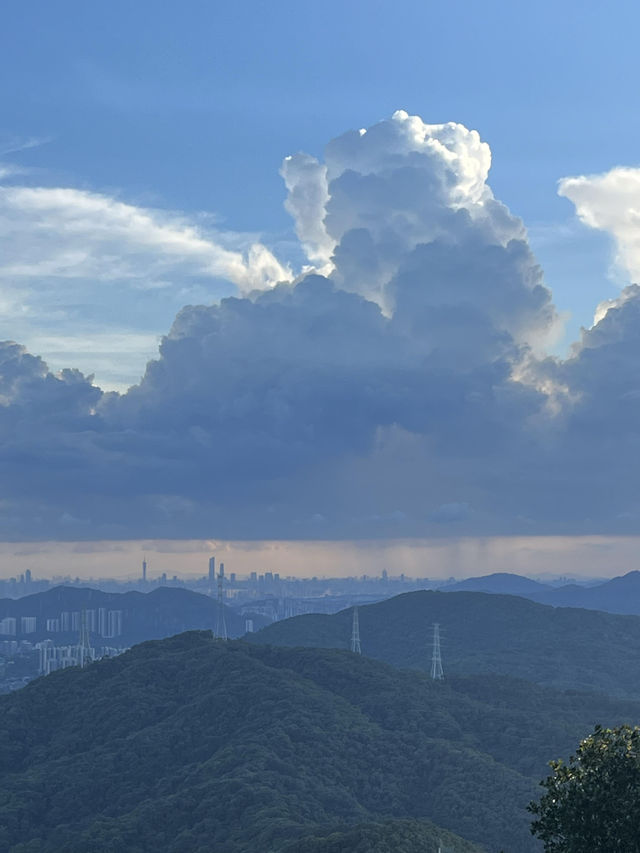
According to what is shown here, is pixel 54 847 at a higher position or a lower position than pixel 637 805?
lower

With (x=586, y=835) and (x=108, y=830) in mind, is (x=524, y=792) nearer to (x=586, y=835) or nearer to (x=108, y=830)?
(x=108, y=830)

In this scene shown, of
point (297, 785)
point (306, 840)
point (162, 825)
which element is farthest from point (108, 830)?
point (306, 840)

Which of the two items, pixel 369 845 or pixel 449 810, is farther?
pixel 449 810

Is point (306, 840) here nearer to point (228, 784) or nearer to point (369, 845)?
point (369, 845)

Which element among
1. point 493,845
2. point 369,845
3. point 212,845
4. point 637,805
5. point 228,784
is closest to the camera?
point 637,805

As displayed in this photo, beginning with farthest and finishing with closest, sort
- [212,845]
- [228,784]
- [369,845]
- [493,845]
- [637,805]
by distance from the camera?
[228,784]
[493,845]
[212,845]
[369,845]
[637,805]

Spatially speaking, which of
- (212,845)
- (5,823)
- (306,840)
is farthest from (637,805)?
(5,823)
